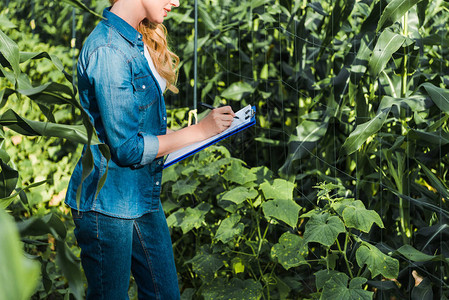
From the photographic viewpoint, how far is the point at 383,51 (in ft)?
5.57

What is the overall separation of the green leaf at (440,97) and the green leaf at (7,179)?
1.12 meters

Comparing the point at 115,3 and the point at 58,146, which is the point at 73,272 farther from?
the point at 58,146

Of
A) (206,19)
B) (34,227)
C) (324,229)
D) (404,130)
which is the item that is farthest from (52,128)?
(206,19)

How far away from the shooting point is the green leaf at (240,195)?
1852 millimetres

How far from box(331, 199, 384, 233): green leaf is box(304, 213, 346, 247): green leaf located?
2 centimetres

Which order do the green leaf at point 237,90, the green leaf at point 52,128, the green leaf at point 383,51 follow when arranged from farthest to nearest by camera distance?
the green leaf at point 237,90, the green leaf at point 383,51, the green leaf at point 52,128

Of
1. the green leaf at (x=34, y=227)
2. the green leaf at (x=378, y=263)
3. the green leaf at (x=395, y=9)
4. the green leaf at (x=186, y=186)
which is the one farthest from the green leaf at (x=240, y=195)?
the green leaf at (x=34, y=227)

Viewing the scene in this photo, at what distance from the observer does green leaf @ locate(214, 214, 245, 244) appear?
6.07 feet

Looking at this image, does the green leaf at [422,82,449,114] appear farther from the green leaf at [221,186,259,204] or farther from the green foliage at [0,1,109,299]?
the green foliage at [0,1,109,299]

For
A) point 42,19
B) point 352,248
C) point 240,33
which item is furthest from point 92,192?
point 42,19

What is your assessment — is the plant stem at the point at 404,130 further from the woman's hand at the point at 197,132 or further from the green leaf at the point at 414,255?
the woman's hand at the point at 197,132

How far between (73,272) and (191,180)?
1394 mm

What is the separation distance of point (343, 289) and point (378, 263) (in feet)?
0.38

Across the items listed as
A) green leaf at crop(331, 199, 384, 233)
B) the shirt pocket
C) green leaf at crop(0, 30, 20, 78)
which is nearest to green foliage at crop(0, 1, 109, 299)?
green leaf at crop(0, 30, 20, 78)
